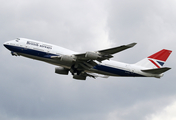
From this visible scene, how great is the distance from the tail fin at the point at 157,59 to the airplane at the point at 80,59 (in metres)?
1.66

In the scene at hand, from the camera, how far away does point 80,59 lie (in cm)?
4453

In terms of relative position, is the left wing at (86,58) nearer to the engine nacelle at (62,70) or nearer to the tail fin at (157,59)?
Result: the engine nacelle at (62,70)

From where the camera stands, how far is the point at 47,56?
146ft

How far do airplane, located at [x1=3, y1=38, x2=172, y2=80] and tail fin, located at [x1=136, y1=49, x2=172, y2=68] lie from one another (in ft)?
5.44

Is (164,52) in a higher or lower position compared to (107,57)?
higher

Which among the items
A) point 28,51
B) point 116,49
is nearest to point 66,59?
point 28,51

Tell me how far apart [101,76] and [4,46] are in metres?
18.2

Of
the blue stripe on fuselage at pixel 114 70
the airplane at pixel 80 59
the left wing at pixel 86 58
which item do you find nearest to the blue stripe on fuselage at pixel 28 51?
the airplane at pixel 80 59

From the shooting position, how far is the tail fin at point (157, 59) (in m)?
53.0

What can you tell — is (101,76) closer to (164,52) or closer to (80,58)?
(80,58)

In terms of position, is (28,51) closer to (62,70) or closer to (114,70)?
(62,70)

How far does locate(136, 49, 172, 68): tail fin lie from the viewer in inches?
2087

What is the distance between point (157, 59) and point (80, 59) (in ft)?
56.4

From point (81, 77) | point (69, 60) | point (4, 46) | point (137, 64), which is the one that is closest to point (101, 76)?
point (81, 77)
